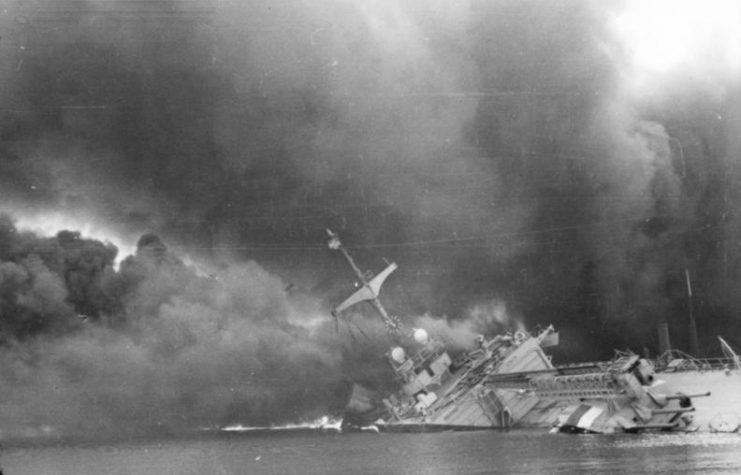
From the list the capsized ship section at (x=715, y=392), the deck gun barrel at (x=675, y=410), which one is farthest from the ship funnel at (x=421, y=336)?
the deck gun barrel at (x=675, y=410)

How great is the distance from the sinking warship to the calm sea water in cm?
116

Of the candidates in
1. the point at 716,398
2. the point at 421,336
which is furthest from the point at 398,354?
the point at 716,398

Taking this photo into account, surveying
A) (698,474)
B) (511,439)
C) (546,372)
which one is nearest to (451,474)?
(698,474)

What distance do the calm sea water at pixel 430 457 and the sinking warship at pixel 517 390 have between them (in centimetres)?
116

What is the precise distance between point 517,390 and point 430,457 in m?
10.9

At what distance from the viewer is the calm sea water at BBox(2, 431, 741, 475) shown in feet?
72.8

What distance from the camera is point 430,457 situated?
29.5m

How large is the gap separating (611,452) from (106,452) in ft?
101

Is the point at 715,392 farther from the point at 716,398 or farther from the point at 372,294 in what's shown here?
the point at 372,294

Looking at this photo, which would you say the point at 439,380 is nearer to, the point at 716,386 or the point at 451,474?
the point at 716,386

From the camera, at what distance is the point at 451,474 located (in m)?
22.8

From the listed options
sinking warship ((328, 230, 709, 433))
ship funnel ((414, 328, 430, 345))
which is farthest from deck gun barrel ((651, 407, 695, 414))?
ship funnel ((414, 328, 430, 345))

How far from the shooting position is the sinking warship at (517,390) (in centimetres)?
3197

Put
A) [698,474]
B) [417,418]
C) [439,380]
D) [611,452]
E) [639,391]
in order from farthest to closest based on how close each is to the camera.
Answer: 1. [439,380]
2. [417,418]
3. [639,391]
4. [611,452]
5. [698,474]
